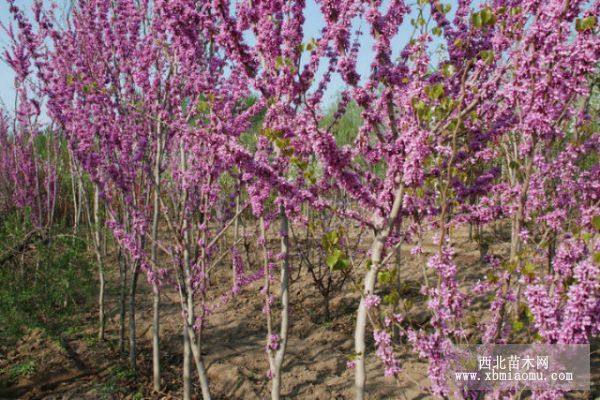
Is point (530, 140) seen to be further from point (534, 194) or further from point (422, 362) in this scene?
point (422, 362)

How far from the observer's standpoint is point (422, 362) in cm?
439

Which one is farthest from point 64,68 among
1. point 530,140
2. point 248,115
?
point 530,140

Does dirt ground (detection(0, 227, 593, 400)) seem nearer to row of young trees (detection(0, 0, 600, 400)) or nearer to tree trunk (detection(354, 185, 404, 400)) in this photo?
row of young trees (detection(0, 0, 600, 400))

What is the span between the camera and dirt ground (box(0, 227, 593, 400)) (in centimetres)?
418

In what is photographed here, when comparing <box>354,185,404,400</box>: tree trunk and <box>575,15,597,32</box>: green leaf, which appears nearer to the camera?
<box>575,15,597,32</box>: green leaf

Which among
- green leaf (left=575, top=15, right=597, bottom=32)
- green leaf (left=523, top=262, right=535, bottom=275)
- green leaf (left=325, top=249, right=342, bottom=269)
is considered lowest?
green leaf (left=523, top=262, right=535, bottom=275)

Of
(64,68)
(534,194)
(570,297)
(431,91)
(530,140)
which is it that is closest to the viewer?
(570,297)

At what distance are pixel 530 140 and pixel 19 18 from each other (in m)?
5.09

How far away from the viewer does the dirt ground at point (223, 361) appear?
4.18 meters

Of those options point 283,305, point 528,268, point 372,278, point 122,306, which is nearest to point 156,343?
point 122,306

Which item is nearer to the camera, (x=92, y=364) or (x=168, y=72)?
(x=168, y=72)

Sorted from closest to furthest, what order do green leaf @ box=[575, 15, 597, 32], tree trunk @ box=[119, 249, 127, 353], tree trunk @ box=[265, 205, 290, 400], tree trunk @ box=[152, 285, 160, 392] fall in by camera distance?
green leaf @ box=[575, 15, 597, 32] → tree trunk @ box=[265, 205, 290, 400] → tree trunk @ box=[152, 285, 160, 392] → tree trunk @ box=[119, 249, 127, 353]

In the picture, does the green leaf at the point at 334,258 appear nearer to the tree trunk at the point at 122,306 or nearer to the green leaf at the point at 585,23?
the green leaf at the point at 585,23

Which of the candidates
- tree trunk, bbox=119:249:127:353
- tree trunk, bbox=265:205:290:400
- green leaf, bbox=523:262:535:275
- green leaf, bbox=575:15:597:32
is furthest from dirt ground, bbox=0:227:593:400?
green leaf, bbox=575:15:597:32
